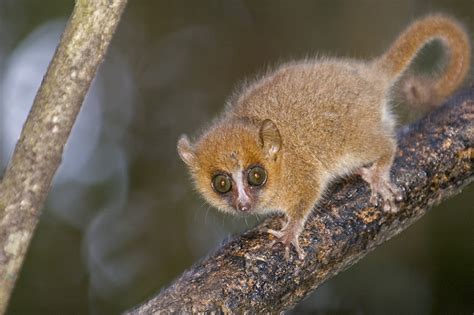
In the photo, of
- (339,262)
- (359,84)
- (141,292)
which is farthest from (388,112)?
(141,292)

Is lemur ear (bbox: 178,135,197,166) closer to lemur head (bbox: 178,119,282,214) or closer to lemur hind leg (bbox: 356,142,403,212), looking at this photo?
lemur head (bbox: 178,119,282,214)

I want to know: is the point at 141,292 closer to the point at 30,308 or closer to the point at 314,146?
the point at 30,308

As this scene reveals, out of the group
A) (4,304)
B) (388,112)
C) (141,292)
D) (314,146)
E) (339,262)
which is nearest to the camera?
(4,304)

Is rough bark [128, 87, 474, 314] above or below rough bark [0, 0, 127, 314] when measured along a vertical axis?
below

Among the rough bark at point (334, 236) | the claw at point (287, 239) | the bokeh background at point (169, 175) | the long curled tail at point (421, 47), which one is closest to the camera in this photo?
the rough bark at point (334, 236)

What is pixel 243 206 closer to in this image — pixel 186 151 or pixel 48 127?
pixel 186 151

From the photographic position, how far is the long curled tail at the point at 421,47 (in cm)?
477

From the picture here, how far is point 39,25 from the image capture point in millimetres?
7887

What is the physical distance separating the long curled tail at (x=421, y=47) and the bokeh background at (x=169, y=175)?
2078 mm

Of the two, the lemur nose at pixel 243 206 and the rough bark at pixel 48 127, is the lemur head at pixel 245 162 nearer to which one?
the lemur nose at pixel 243 206

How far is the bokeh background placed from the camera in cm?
720

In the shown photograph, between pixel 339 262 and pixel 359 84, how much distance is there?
132 centimetres

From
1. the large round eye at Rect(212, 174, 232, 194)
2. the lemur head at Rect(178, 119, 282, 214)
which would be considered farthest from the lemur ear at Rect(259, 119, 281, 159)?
the large round eye at Rect(212, 174, 232, 194)

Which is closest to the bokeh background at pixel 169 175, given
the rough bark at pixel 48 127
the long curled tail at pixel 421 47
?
the long curled tail at pixel 421 47
